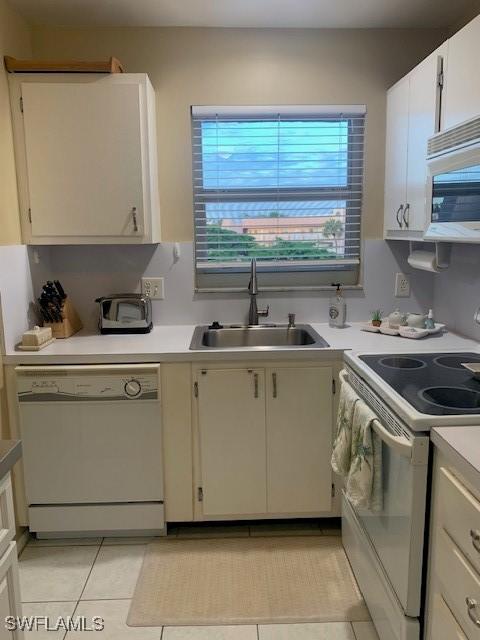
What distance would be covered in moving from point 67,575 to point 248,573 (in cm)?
77

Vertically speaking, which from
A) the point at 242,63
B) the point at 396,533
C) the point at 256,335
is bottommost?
the point at 396,533

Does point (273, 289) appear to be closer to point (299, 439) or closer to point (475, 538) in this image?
point (299, 439)

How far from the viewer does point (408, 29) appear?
2592 mm

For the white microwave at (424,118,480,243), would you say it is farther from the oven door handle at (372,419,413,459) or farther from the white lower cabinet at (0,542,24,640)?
the white lower cabinet at (0,542,24,640)

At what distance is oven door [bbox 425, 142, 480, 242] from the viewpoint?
5.51 feet

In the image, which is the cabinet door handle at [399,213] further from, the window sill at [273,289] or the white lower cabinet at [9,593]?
the white lower cabinet at [9,593]

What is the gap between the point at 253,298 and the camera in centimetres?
270

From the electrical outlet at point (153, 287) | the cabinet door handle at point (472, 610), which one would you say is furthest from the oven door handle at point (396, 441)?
the electrical outlet at point (153, 287)

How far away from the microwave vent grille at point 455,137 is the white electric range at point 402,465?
804 mm

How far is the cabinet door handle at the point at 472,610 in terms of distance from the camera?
1.11 metres

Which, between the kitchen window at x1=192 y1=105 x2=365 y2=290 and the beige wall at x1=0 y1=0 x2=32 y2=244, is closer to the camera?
the beige wall at x1=0 y1=0 x2=32 y2=244

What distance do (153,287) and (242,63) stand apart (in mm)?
1247

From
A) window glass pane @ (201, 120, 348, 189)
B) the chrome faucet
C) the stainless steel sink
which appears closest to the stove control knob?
the stainless steel sink

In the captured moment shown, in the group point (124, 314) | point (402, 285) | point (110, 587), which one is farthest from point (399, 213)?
point (110, 587)
